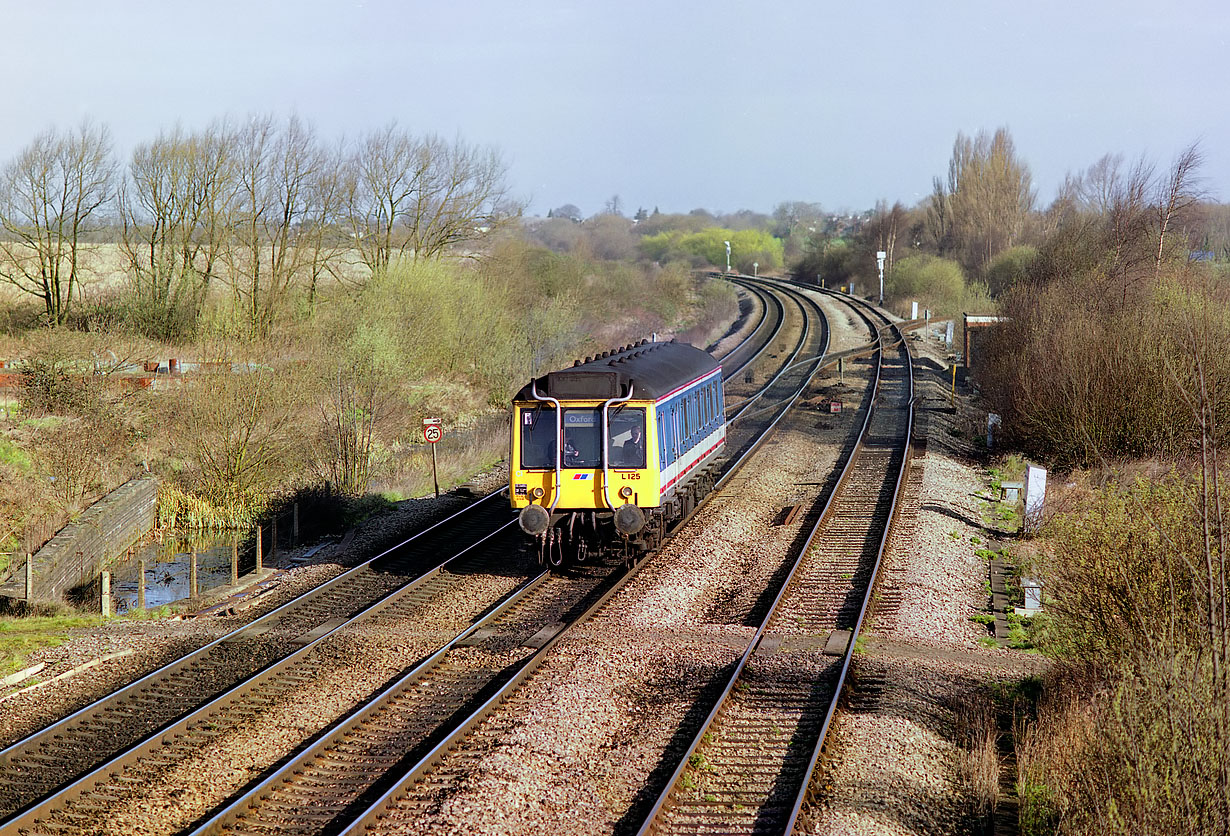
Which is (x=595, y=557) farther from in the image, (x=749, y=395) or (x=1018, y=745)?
(x=749, y=395)

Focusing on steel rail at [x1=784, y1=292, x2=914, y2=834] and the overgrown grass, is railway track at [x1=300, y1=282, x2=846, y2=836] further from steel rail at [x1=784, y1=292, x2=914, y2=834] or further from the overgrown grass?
the overgrown grass

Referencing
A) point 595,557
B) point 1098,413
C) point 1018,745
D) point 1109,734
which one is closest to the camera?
point 1109,734

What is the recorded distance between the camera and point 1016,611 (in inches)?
527

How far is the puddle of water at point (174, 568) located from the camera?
17922 millimetres

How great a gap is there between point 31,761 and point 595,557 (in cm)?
814

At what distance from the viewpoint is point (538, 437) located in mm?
14266

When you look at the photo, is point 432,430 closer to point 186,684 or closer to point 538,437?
point 538,437

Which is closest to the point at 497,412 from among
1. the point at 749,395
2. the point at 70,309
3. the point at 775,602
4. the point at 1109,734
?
the point at 749,395

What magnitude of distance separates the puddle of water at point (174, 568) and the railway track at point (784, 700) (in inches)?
365

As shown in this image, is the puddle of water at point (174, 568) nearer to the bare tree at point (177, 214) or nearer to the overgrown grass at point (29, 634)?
the overgrown grass at point (29, 634)

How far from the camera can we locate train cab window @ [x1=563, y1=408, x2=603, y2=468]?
14.1 metres

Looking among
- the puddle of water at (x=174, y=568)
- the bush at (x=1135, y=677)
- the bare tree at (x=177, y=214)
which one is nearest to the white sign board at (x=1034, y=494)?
the bush at (x=1135, y=677)

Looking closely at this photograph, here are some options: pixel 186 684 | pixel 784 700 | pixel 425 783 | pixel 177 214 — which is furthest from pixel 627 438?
pixel 177 214

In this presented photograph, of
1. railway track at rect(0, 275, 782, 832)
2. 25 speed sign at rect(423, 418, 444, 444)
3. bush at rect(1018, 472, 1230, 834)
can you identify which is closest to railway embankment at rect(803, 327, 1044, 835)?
bush at rect(1018, 472, 1230, 834)
